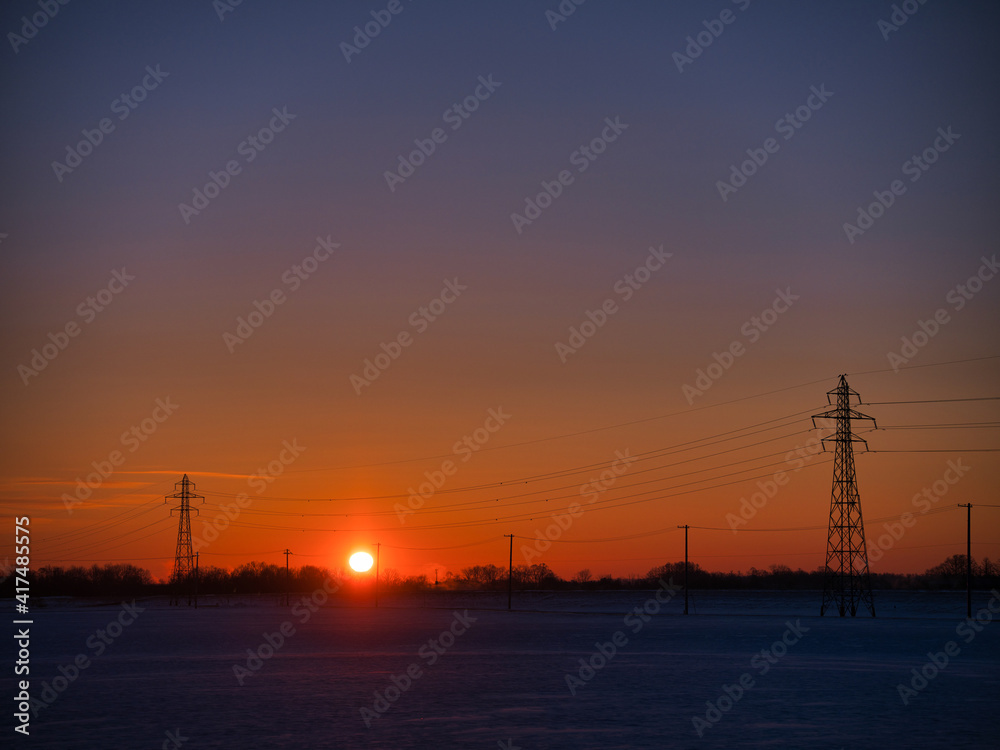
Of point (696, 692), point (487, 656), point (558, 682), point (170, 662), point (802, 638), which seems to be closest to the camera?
point (696, 692)

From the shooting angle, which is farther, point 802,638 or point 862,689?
point 802,638

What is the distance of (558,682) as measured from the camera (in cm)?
3506

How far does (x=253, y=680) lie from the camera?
117 feet

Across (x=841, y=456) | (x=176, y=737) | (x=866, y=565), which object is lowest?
(x=176, y=737)

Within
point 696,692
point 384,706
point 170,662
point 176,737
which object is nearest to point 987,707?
point 696,692

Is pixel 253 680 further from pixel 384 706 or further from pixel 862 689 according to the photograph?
pixel 862 689

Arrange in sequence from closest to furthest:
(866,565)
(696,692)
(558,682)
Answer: (696,692)
(558,682)
(866,565)

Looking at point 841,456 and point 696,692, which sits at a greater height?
point 841,456

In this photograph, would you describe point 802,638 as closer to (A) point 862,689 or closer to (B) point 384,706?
(A) point 862,689

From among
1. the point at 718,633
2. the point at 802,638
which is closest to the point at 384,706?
the point at 802,638

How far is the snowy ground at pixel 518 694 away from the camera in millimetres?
23531

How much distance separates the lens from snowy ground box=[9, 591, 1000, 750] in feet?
77.2

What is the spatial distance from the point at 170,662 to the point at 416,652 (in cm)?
1164

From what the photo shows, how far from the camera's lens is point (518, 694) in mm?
31625
